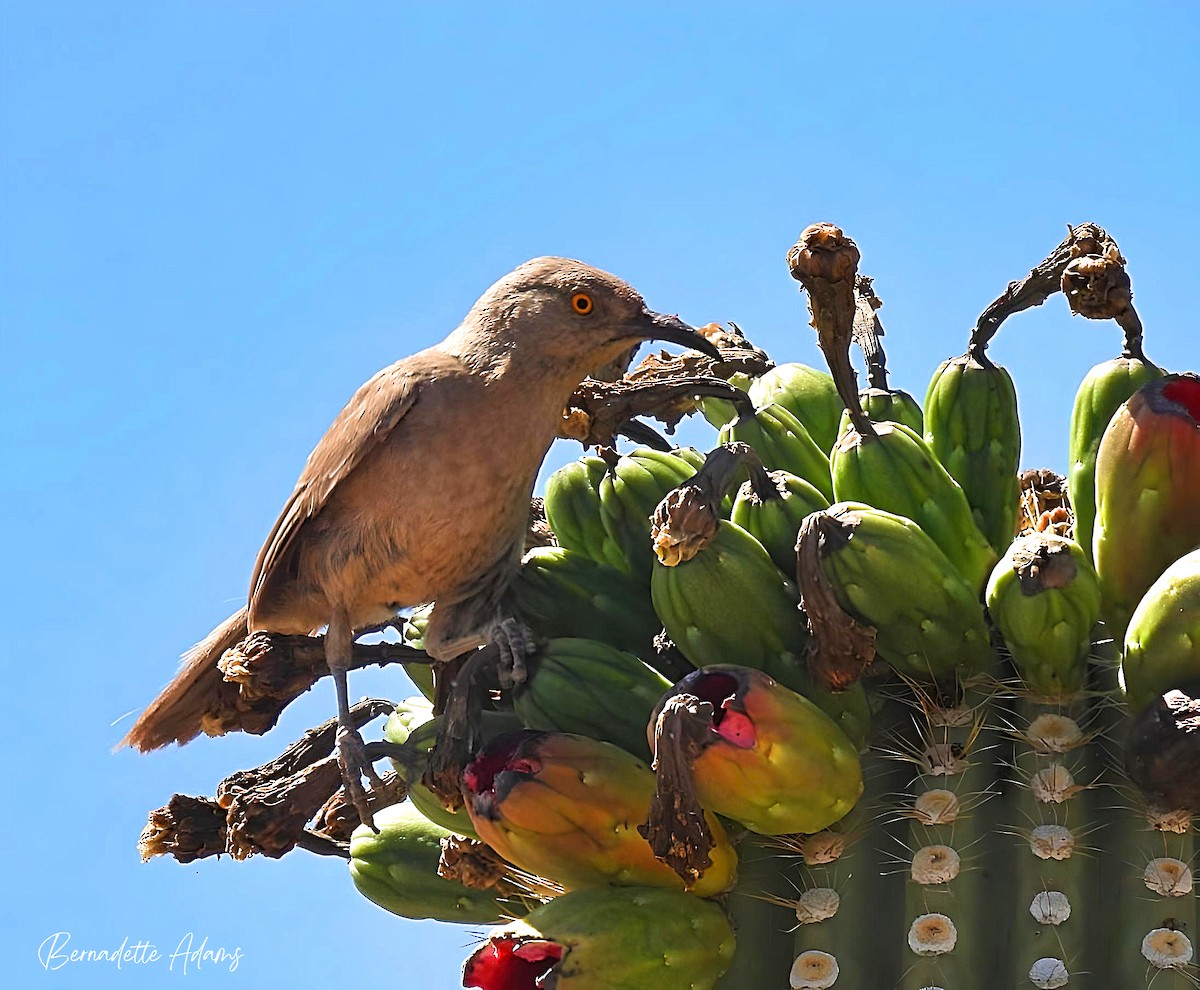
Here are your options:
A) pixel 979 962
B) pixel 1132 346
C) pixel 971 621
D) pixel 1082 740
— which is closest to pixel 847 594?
pixel 971 621

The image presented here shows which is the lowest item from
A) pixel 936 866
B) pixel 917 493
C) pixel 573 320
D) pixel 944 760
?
pixel 936 866

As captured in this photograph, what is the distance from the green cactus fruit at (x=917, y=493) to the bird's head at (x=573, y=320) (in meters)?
0.74

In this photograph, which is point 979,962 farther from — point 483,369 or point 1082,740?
point 483,369

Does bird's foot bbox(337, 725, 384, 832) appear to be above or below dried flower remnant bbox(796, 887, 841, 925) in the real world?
above

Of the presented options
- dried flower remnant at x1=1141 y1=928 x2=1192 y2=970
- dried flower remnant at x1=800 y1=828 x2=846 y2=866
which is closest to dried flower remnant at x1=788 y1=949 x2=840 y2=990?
dried flower remnant at x1=800 y1=828 x2=846 y2=866

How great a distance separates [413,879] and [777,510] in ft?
3.89

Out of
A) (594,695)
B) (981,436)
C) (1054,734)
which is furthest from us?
(981,436)

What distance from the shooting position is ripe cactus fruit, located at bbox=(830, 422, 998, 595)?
3.11 metres

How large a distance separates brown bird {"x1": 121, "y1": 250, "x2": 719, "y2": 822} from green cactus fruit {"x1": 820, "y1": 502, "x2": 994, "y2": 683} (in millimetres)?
1057

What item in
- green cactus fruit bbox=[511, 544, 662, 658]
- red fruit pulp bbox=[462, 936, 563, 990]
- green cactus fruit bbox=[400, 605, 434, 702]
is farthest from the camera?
green cactus fruit bbox=[400, 605, 434, 702]

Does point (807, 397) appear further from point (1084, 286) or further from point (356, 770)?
point (356, 770)

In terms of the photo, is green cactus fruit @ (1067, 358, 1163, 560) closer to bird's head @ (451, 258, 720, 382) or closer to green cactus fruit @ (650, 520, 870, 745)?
green cactus fruit @ (650, 520, 870, 745)

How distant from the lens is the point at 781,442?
344cm

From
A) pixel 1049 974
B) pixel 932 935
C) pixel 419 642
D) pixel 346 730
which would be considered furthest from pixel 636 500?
pixel 1049 974
